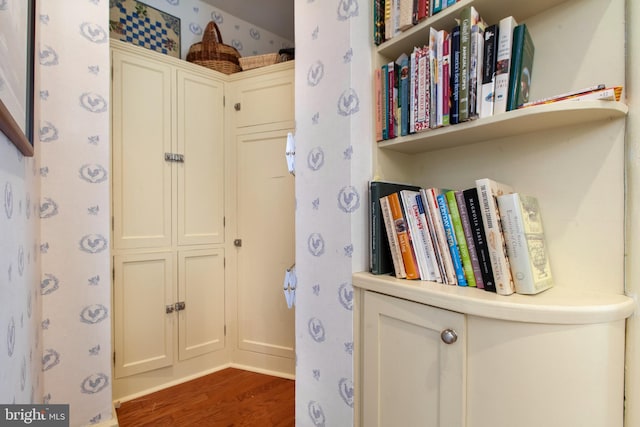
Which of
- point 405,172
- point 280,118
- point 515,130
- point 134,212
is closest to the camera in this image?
point 515,130

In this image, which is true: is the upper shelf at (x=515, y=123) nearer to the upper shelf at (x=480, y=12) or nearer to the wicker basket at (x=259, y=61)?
the upper shelf at (x=480, y=12)

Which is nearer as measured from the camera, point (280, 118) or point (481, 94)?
point (481, 94)

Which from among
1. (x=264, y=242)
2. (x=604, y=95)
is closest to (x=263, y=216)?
(x=264, y=242)

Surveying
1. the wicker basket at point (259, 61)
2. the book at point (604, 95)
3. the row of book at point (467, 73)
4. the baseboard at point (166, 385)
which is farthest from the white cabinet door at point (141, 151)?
the book at point (604, 95)

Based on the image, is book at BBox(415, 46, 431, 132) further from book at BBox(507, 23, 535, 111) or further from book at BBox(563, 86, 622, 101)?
book at BBox(563, 86, 622, 101)

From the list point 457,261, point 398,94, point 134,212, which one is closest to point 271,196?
point 134,212

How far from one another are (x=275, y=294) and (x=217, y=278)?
404 mm

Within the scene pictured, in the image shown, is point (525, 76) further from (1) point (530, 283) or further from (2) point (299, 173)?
(2) point (299, 173)

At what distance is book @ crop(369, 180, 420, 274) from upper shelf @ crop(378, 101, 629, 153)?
0.16 meters

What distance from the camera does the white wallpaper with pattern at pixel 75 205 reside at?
4.27ft

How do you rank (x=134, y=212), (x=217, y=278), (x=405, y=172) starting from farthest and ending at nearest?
1. (x=217, y=278)
2. (x=134, y=212)
3. (x=405, y=172)

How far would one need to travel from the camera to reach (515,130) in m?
0.88

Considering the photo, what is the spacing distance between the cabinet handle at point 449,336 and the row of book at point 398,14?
0.86 metres

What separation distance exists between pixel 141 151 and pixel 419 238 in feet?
5.27
